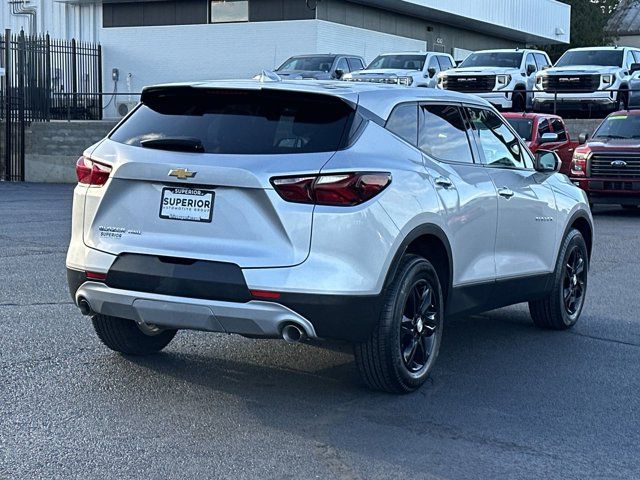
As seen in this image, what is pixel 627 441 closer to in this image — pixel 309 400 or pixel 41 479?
pixel 309 400

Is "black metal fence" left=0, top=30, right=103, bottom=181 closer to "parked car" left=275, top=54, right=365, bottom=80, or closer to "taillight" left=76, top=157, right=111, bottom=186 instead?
"parked car" left=275, top=54, right=365, bottom=80

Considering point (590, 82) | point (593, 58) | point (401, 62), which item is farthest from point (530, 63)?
point (401, 62)

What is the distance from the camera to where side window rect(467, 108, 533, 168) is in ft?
25.8

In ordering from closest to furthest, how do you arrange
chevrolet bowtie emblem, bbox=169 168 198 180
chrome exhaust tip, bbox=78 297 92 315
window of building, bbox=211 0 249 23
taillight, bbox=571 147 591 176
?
chevrolet bowtie emblem, bbox=169 168 198 180, chrome exhaust tip, bbox=78 297 92 315, taillight, bbox=571 147 591 176, window of building, bbox=211 0 249 23

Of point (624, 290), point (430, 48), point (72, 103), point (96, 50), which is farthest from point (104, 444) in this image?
point (430, 48)

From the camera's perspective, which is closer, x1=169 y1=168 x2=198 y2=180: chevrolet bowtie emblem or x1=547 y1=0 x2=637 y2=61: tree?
x1=169 y1=168 x2=198 y2=180: chevrolet bowtie emblem

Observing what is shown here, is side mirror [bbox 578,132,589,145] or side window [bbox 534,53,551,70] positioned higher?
side window [bbox 534,53,551,70]

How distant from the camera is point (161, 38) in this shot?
41531 mm

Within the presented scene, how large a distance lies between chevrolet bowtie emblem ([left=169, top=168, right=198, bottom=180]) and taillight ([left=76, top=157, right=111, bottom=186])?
0.47 m

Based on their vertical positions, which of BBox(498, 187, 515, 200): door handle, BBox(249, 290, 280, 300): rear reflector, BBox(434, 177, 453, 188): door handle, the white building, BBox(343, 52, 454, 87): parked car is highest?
the white building

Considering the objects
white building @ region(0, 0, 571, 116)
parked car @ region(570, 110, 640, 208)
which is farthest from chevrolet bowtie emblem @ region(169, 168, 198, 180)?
white building @ region(0, 0, 571, 116)

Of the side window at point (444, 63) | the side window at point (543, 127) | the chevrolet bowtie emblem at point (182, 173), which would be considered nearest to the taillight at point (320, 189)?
the chevrolet bowtie emblem at point (182, 173)

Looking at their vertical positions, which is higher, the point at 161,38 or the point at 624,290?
the point at 161,38

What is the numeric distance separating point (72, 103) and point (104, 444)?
96.3ft
